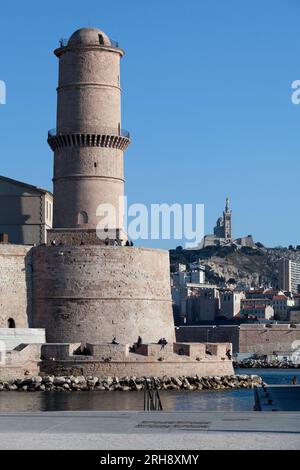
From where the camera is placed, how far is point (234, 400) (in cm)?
2792

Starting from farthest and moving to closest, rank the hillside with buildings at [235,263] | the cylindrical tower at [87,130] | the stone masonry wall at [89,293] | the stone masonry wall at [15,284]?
1. the hillside with buildings at [235,263]
2. the cylindrical tower at [87,130]
3. the stone masonry wall at [89,293]
4. the stone masonry wall at [15,284]

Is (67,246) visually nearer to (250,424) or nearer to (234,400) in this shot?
(234,400)

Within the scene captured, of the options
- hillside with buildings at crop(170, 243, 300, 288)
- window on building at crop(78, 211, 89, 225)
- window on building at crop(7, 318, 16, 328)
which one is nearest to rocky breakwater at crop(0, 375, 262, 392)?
window on building at crop(7, 318, 16, 328)

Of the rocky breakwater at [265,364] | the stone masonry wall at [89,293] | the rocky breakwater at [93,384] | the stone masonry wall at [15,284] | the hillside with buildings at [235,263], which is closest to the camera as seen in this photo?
the rocky breakwater at [93,384]

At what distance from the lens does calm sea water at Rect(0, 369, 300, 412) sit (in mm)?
24703

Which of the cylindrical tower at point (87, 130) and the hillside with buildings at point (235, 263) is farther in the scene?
the hillside with buildings at point (235, 263)

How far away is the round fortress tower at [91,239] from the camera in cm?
3384

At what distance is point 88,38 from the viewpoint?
120 ft

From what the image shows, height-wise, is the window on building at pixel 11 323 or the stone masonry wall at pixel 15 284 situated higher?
the stone masonry wall at pixel 15 284

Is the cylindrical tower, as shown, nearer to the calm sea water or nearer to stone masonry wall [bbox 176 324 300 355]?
the calm sea water

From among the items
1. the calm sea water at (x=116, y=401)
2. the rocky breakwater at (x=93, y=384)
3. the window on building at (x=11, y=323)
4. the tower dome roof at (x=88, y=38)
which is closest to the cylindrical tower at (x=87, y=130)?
the tower dome roof at (x=88, y=38)

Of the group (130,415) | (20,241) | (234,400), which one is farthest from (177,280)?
(130,415)

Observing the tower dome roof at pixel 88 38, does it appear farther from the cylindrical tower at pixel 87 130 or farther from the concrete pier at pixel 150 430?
the concrete pier at pixel 150 430
